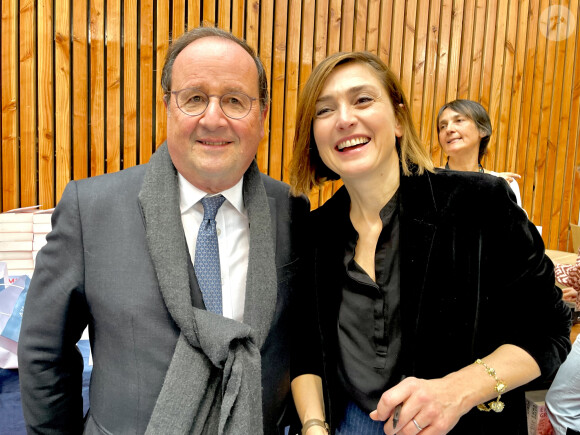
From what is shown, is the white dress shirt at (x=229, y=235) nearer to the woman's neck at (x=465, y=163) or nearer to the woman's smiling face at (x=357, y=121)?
the woman's smiling face at (x=357, y=121)

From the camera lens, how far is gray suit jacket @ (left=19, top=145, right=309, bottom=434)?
42.8 inches

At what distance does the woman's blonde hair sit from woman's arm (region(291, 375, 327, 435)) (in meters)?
0.68

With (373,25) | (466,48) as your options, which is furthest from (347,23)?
(466,48)

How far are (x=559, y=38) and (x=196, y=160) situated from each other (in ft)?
18.9

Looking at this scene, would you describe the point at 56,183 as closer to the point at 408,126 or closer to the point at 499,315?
the point at 408,126

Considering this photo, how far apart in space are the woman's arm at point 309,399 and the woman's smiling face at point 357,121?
71 cm

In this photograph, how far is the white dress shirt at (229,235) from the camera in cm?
122

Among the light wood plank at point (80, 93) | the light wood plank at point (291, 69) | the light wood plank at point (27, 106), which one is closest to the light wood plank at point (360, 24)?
the light wood plank at point (291, 69)

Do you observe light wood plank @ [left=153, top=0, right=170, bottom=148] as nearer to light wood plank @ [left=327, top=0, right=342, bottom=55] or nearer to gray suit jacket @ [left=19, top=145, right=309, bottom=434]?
light wood plank @ [left=327, top=0, right=342, bottom=55]

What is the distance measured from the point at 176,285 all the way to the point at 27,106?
3169 mm

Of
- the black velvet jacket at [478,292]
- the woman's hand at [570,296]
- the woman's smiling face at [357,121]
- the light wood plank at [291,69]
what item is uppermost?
the light wood plank at [291,69]

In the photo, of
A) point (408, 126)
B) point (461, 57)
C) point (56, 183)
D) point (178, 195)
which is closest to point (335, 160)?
point (408, 126)

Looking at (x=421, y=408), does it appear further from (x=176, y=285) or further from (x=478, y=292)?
(x=176, y=285)

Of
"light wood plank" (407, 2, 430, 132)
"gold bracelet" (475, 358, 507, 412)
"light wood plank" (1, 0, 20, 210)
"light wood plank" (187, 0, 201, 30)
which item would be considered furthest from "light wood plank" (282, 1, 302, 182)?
"gold bracelet" (475, 358, 507, 412)
